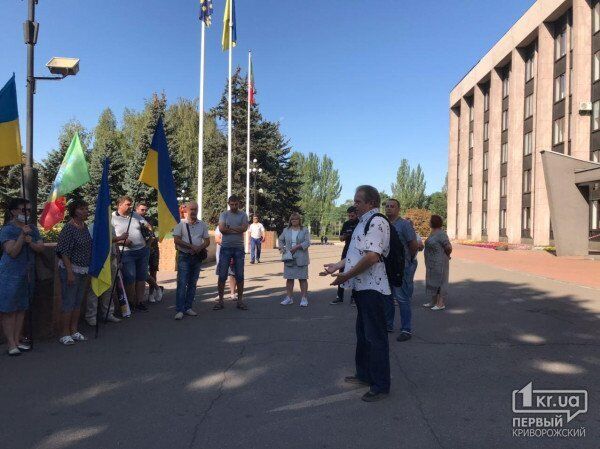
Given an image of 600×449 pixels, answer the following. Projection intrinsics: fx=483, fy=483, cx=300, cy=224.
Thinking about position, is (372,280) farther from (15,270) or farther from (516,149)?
(516,149)

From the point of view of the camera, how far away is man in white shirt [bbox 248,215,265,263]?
725 inches

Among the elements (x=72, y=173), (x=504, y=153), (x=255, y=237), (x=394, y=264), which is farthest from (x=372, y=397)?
(x=504, y=153)

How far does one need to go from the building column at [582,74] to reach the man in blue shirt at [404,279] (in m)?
27.5

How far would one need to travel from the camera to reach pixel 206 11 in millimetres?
19469

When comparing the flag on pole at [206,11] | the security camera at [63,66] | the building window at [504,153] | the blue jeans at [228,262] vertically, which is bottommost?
the blue jeans at [228,262]

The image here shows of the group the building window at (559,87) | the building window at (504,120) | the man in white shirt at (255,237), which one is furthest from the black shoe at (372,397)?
the building window at (504,120)

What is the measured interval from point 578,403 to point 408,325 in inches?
95.8

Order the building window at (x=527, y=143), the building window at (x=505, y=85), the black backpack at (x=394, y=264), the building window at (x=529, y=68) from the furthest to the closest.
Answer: the building window at (x=505, y=85)
the building window at (x=529, y=68)
the building window at (x=527, y=143)
the black backpack at (x=394, y=264)

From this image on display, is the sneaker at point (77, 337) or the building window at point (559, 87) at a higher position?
the building window at point (559, 87)

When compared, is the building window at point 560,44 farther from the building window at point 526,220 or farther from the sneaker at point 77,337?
the sneaker at point 77,337

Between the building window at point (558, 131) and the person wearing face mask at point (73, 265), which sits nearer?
the person wearing face mask at point (73, 265)

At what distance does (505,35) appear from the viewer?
4125cm

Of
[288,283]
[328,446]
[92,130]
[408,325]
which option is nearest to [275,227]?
[92,130]

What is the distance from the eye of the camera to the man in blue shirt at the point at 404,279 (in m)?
6.15
